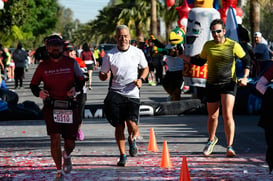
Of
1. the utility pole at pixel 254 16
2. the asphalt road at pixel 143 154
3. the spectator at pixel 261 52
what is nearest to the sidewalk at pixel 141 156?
the asphalt road at pixel 143 154

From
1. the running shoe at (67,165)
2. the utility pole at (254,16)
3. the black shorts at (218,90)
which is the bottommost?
the running shoe at (67,165)

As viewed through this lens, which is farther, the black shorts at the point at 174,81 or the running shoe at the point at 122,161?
the black shorts at the point at 174,81

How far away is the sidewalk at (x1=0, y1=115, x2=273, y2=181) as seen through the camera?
7.78 meters

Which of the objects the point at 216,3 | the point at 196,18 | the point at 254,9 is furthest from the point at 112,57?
the point at 254,9

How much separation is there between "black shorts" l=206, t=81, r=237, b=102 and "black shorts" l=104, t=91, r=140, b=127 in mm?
1242

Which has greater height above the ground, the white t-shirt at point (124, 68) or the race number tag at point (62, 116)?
the white t-shirt at point (124, 68)

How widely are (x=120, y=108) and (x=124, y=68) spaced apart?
1.82 ft

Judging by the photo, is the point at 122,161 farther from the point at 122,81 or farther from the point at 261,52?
the point at 261,52

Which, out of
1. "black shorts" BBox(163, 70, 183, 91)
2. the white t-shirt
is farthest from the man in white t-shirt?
"black shorts" BBox(163, 70, 183, 91)

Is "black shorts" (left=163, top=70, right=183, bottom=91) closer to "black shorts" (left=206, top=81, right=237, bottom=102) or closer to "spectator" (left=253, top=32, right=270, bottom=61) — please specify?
"spectator" (left=253, top=32, right=270, bottom=61)

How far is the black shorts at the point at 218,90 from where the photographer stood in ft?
30.4

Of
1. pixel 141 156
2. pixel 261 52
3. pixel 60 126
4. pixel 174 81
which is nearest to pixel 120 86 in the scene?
pixel 141 156

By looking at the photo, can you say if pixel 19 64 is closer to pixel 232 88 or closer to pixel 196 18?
pixel 196 18

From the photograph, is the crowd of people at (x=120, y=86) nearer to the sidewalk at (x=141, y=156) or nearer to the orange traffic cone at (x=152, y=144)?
the sidewalk at (x=141, y=156)
